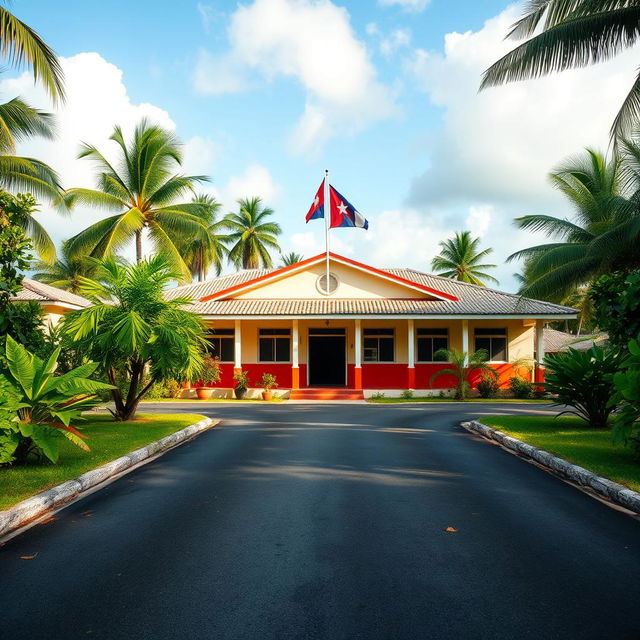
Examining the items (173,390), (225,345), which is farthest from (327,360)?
(173,390)

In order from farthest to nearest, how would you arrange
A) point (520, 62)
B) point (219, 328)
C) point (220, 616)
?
point (219, 328) → point (520, 62) → point (220, 616)

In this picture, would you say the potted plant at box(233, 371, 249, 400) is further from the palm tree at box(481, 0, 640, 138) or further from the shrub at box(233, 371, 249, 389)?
the palm tree at box(481, 0, 640, 138)

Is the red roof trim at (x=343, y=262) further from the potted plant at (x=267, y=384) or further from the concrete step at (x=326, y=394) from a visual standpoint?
the concrete step at (x=326, y=394)

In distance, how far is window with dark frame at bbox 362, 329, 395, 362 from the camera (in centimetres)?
2617

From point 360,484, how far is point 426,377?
62.7 feet

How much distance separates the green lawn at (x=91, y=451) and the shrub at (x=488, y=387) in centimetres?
1405

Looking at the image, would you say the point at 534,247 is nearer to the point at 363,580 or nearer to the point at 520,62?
the point at 520,62

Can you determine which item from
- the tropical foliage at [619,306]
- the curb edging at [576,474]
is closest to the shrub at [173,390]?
the curb edging at [576,474]

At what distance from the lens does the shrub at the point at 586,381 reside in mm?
11312

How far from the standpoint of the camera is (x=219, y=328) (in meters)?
26.4

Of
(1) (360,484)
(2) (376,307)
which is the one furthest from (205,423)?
(2) (376,307)

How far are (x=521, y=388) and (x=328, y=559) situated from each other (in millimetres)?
21297

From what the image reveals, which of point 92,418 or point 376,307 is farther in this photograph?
point 376,307

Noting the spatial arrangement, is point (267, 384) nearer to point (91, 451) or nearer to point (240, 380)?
point (240, 380)
